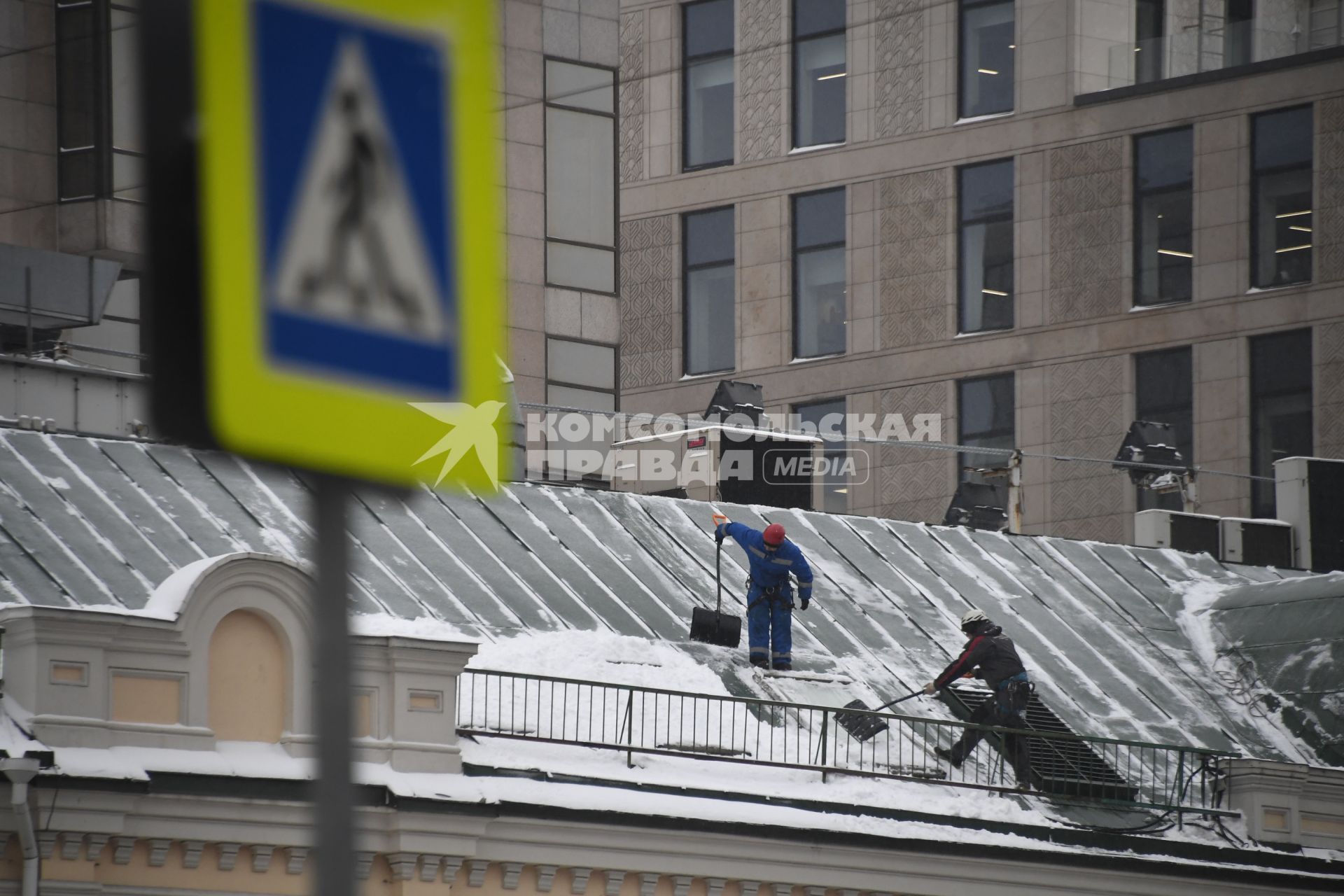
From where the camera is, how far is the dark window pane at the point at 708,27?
176ft

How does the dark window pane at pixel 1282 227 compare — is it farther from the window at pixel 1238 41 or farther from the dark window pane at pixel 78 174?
the dark window pane at pixel 78 174

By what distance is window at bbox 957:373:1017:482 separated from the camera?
4991 cm

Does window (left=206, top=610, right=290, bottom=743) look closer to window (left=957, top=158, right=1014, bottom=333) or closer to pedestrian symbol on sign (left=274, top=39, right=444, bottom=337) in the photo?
pedestrian symbol on sign (left=274, top=39, right=444, bottom=337)

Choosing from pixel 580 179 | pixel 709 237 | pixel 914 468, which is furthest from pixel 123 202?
pixel 709 237

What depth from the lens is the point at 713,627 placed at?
23016mm

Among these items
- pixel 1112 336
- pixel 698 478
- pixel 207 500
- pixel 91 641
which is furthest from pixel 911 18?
pixel 91 641

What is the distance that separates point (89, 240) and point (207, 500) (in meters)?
12.9

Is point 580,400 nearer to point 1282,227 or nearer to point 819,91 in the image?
point 819,91

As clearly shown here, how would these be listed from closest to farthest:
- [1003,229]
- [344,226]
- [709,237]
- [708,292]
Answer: [344,226]
[1003,229]
[709,237]
[708,292]

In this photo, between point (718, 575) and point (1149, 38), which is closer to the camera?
point (718, 575)

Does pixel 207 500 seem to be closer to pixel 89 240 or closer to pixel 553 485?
pixel 553 485

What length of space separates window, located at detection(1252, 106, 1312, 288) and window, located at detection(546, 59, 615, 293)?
1347 centimetres

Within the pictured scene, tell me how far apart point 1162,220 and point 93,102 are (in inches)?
879

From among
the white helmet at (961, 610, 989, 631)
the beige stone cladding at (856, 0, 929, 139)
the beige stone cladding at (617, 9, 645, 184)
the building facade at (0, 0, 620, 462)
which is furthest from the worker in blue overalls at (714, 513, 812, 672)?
the beige stone cladding at (617, 9, 645, 184)
